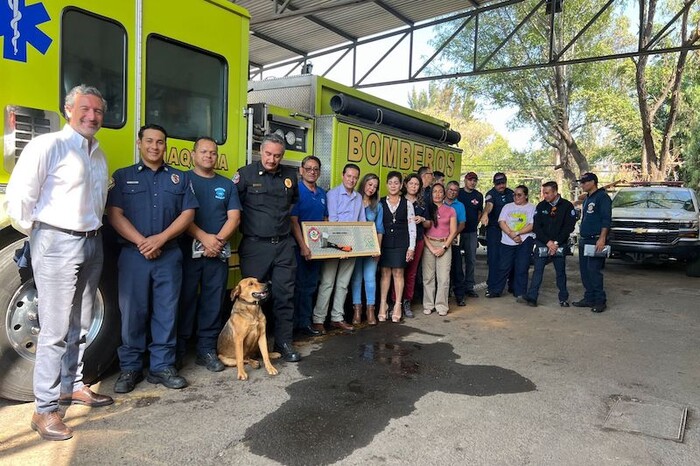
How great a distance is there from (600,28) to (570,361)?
19617 mm

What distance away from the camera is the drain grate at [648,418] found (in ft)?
11.3

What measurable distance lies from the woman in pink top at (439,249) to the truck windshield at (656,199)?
700 centimetres

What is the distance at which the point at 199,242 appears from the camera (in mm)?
4121

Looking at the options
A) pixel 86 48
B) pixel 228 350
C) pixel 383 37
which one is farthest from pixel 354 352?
pixel 383 37

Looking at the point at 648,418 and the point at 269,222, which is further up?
the point at 269,222

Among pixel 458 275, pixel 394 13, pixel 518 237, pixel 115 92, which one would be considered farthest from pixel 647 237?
pixel 115 92

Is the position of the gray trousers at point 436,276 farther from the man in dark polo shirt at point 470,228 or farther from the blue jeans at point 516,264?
the blue jeans at point 516,264

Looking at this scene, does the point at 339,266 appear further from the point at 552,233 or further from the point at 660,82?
the point at 660,82

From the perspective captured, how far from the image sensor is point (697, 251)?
1070 centimetres

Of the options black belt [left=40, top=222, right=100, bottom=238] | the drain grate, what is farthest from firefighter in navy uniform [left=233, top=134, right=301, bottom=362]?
the drain grate

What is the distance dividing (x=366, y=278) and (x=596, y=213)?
3.53 metres

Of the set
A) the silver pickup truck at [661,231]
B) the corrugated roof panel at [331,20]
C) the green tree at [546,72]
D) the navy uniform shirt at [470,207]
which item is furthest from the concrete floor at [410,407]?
the green tree at [546,72]

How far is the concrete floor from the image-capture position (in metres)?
3.01

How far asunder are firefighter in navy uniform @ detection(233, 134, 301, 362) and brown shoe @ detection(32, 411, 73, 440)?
1797mm
